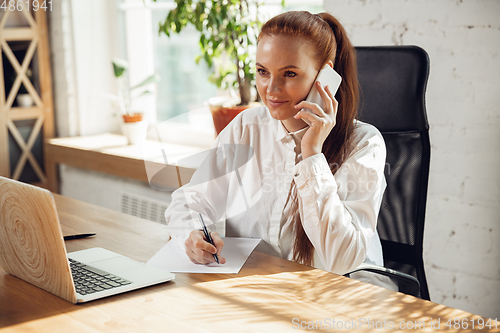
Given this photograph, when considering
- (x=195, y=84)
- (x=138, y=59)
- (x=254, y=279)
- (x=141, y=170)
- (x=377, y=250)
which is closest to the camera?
(x=254, y=279)

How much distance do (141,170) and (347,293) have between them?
1.71 m

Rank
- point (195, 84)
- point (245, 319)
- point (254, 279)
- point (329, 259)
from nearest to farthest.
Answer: point (245, 319) → point (254, 279) → point (329, 259) → point (195, 84)

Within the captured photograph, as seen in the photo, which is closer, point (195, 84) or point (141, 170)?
point (141, 170)

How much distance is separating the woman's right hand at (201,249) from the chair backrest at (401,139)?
0.51 metres

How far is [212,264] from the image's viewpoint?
1.03 meters

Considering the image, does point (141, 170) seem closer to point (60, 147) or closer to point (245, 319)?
point (60, 147)

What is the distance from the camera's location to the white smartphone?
1.18 m

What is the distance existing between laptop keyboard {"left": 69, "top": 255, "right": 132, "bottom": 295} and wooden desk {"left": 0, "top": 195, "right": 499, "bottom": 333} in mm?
36

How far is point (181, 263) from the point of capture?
1039 mm

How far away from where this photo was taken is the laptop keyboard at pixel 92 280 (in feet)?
2.91

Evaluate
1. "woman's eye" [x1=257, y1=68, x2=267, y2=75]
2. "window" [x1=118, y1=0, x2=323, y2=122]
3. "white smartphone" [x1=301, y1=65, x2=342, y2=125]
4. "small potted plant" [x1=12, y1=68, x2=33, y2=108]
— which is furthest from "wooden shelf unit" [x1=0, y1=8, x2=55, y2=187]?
"white smartphone" [x1=301, y1=65, x2=342, y2=125]

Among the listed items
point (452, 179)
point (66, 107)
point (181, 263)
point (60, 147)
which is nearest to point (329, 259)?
point (181, 263)

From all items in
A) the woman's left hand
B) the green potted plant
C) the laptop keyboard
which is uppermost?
the green potted plant

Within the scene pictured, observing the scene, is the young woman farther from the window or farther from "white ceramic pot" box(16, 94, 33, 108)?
"white ceramic pot" box(16, 94, 33, 108)
